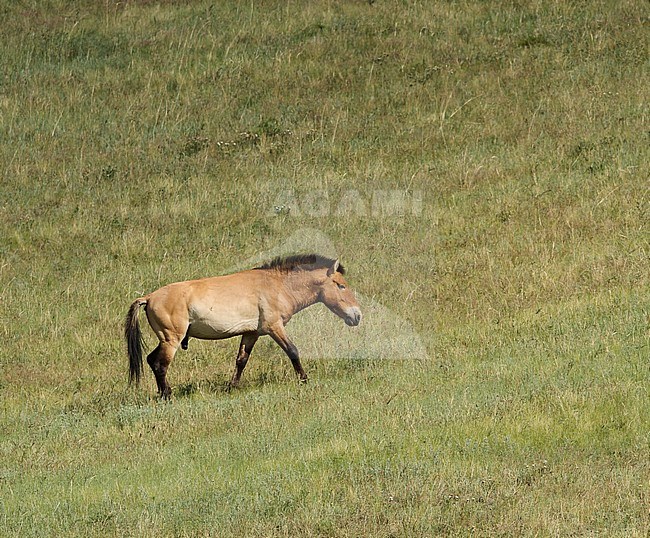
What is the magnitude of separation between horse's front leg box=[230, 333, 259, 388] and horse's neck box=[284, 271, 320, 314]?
25.3 inches

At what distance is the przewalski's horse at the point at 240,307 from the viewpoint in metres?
12.4

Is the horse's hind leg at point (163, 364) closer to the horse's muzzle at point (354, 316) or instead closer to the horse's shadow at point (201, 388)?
the horse's shadow at point (201, 388)

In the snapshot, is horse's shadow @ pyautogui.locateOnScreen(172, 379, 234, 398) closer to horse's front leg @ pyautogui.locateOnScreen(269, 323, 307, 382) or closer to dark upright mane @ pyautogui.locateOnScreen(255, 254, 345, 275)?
horse's front leg @ pyautogui.locateOnScreen(269, 323, 307, 382)

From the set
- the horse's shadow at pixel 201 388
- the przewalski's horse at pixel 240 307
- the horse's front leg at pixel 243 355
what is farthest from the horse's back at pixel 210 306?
the horse's shadow at pixel 201 388

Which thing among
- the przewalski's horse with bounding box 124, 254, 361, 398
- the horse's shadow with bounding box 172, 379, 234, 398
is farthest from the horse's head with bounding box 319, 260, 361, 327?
the horse's shadow with bounding box 172, 379, 234, 398

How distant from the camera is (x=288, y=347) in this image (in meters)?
12.3

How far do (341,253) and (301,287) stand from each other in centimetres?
415

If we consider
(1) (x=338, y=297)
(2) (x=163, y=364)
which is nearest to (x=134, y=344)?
(2) (x=163, y=364)

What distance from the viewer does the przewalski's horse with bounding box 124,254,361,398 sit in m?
12.4

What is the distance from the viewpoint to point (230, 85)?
24.0 meters

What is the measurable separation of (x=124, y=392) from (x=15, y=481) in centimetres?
349

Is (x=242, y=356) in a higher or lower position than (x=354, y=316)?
lower

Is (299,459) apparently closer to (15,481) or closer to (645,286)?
(15,481)

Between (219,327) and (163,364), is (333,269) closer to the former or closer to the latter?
(219,327)
